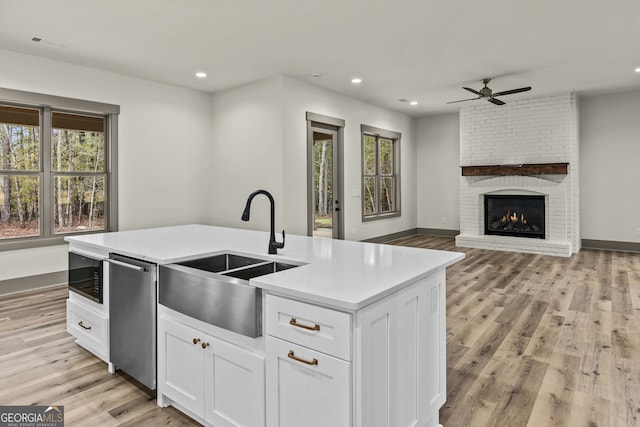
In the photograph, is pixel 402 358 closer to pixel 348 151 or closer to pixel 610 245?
pixel 348 151

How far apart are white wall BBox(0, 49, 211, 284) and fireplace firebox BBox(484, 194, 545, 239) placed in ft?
17.7

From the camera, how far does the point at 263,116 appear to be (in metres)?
5.64

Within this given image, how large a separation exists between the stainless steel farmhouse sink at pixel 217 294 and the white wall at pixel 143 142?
3661mm

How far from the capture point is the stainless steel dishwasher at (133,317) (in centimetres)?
214

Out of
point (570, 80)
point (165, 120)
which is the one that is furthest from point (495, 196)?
point (165, 120)

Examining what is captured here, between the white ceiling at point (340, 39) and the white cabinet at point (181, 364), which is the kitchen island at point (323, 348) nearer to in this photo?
the white cabinet at point (181, 364)

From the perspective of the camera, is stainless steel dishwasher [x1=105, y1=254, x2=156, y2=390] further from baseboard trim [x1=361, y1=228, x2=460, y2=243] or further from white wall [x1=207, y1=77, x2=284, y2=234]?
baseboard trim [x1=361, y1=228, x2=460, y2=243]

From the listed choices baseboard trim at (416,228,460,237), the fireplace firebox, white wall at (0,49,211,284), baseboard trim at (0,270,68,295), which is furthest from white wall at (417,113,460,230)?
baseboard trim at (0,270,68,295)

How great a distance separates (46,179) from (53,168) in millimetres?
182

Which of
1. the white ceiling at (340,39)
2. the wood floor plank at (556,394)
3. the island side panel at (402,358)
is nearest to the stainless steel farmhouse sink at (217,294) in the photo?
the island side panel at (402,358)

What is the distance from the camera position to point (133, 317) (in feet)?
7.37

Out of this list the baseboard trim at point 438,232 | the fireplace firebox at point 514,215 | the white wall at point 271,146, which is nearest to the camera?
the white wall at point 271,146

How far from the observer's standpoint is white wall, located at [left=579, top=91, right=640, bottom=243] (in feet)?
22.2

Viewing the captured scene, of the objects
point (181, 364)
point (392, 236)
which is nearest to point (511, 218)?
point (392, 236)
